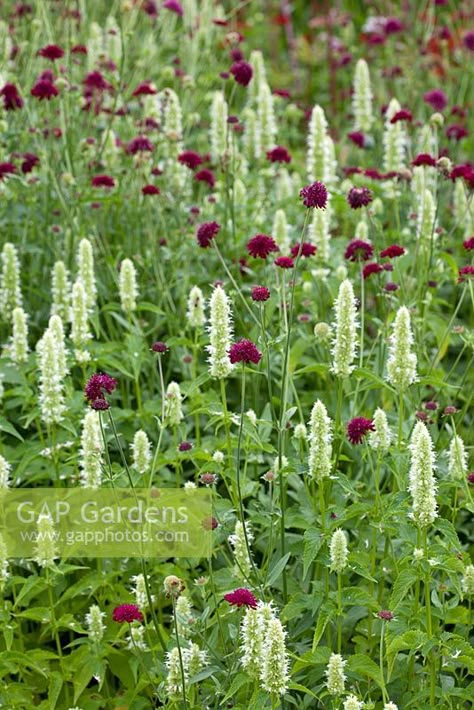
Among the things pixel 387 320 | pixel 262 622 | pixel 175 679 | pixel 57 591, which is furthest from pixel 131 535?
pixel 387 320

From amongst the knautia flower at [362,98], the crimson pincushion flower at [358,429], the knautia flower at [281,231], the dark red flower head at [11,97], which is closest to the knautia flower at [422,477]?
the crimson pincushion flower at [358,429]

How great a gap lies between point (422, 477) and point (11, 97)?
2.72 meters

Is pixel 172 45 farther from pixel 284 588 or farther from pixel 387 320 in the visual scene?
pixel 284 588

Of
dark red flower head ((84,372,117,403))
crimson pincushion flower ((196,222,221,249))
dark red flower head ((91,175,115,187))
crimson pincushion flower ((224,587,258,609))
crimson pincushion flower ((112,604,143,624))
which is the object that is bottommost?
crimson pincushion flower ((112,604,143,624))

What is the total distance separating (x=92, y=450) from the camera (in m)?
3.05

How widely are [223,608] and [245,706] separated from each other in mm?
329

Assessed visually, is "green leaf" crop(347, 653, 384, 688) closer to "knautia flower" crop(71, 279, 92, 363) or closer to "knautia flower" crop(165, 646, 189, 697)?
A: "knautia flower" crop(165, 646, 189, 697)

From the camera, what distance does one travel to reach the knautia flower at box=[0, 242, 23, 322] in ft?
13.3

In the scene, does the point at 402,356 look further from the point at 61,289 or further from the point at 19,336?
the point at 61,289

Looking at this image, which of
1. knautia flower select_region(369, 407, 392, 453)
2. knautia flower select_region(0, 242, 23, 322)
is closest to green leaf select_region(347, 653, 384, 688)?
knautia flower select_region(369, 407, 392, 453)

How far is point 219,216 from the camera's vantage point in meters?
5.22

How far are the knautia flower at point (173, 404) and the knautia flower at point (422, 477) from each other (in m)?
0.84

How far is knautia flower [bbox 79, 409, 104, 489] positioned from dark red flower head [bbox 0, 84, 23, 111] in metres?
1.87

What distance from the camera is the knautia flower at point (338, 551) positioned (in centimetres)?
270
